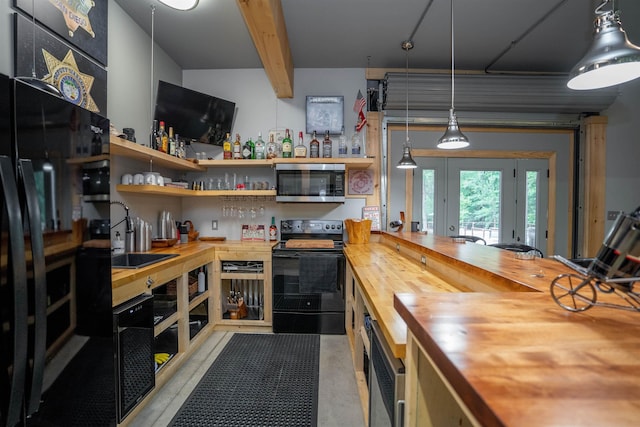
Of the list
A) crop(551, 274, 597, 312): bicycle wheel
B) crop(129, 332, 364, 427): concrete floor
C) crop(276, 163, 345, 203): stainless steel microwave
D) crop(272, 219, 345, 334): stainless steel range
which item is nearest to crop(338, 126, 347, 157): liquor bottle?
crop(276, 163, 345, 203): stainless steel microwave

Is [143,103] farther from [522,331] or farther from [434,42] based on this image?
[522,331]

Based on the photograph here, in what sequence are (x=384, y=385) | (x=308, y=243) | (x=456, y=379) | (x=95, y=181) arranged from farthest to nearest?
1. (x=308, y=243)
2. (x=95, y=181)
3. (x=384, y=385)
4. (x=456, y=379)

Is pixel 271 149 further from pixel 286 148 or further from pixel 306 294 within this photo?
pixel 306 294

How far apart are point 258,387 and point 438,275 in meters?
1.51

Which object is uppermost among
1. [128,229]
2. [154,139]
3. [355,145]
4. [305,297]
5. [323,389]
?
[355,145]

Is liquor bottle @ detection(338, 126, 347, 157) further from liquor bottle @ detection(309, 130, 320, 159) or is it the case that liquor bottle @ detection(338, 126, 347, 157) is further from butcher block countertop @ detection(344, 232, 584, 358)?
butcher block countertop @ detection(344, 232, 584, 358)

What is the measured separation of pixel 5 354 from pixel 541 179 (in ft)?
16.1

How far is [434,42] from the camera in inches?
118

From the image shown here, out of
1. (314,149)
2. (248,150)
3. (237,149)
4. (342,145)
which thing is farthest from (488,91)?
(237,149)

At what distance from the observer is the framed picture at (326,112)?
3.49m

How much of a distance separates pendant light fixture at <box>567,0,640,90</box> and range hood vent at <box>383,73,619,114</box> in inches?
84.7

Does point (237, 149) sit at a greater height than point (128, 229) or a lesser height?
greater

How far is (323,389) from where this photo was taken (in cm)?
206

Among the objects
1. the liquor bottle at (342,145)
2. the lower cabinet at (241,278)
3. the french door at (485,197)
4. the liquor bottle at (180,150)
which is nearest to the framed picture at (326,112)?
the liquor bottle at (342,145)
